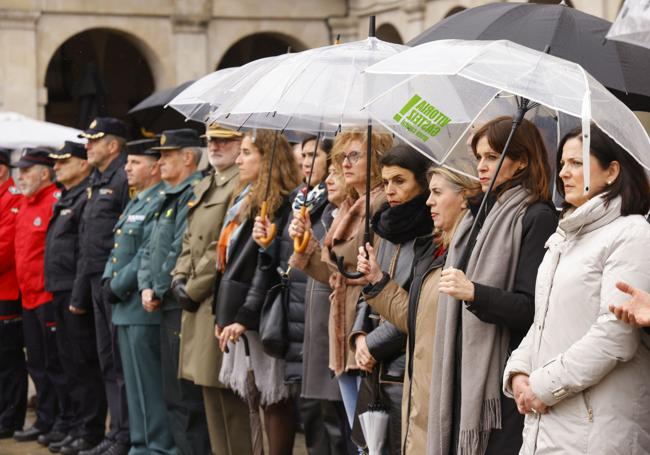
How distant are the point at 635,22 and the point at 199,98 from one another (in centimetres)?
324

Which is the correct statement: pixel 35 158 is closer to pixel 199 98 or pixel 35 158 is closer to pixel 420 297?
pixel 199 98

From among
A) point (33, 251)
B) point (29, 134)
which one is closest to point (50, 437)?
point (33, 251)

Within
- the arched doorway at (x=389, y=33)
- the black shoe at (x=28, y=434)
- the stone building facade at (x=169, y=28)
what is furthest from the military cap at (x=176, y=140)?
the arched doorway at (x=389, y=33)

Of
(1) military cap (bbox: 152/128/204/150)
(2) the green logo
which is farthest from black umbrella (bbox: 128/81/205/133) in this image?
(2) the green logo

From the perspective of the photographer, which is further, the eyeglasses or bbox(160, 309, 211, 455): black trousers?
bbox(160, 309, 211, 455): black trousers

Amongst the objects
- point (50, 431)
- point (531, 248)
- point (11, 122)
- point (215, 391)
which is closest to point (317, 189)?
point (215, 391)

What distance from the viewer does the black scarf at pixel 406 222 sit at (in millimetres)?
6188

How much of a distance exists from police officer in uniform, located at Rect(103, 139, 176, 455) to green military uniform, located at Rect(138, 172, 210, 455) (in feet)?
0.42

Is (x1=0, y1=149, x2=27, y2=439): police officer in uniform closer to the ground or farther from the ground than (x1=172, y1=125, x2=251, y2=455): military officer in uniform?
closer to the ground

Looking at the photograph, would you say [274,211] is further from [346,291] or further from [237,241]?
[346,291]

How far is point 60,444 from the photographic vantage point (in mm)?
10344

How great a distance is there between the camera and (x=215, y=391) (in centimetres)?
836

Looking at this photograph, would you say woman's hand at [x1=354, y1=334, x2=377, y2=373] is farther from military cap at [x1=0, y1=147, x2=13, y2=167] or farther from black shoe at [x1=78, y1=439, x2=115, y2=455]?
military cap at [x1=0, y1=147, x2=13, y2=167]

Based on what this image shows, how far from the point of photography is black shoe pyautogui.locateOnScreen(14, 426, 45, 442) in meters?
10.9
